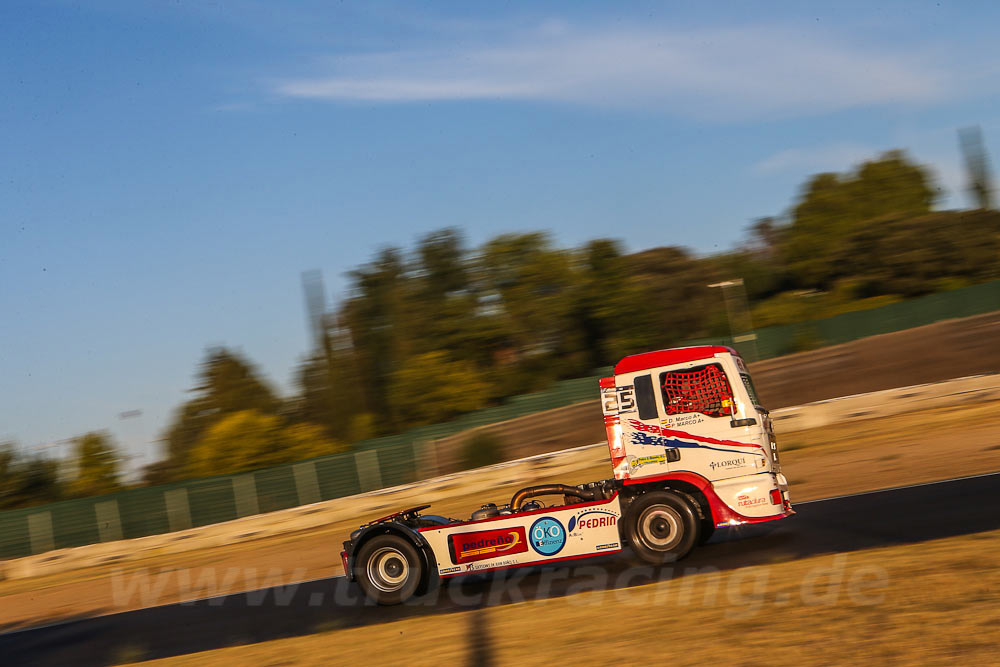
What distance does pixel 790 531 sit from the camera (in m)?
11.9

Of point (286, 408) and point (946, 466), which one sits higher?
point (286, 408)

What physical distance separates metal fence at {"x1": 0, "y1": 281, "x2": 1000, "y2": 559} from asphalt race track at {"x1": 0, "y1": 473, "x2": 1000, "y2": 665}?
51.8 ft

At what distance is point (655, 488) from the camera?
10.9 meters

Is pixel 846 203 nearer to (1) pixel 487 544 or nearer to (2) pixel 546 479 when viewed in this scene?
(2) pixel 546 479

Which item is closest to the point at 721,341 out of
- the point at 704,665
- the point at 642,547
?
the point at 642,547

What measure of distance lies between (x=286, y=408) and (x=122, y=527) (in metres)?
32.3

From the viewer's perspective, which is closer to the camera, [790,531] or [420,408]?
[790,531]

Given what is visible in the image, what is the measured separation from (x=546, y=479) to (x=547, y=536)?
12964 millimetres

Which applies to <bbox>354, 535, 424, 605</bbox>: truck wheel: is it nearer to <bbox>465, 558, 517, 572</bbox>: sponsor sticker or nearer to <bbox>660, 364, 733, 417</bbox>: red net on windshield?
<bbox>465, 558, 517, 572</bbox>: sponsor sticker

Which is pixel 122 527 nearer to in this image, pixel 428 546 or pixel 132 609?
pixel 132 609

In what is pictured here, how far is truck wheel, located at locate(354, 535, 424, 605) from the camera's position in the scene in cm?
1148

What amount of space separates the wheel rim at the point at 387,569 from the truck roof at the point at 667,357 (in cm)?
380

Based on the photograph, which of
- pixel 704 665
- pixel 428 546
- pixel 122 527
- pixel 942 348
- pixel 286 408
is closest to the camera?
pixel 704 665

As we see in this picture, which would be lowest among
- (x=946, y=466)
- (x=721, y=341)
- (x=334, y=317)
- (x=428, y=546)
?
(x=946, y=466)
